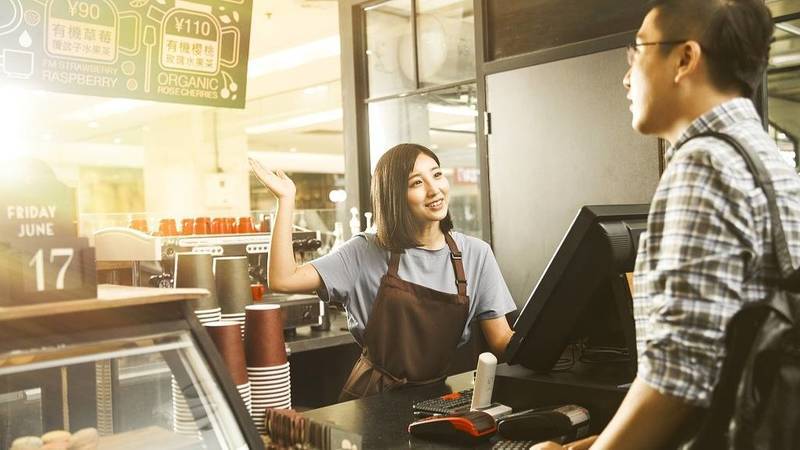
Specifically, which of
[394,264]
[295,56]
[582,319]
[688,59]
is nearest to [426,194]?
[394,264]

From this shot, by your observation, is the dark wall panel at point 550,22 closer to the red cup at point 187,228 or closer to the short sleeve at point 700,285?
the red cup at point 187,228

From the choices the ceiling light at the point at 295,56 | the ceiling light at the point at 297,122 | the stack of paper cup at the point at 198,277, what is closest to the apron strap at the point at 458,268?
the stack of paper cup at the point at 198,277

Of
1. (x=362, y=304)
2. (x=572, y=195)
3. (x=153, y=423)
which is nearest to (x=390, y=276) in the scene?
(x=362, y=304)

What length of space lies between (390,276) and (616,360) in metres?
0.89

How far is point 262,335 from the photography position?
168 centimetres

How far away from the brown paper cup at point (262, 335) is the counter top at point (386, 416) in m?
0.17

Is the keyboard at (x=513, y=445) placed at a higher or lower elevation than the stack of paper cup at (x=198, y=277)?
lower

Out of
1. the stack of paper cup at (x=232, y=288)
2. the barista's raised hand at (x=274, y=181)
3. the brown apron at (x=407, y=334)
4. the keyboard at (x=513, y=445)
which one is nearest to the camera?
the keyboard at (x=513, y=445)

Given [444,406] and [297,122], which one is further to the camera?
[297,122]

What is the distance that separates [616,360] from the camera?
1.81 meters

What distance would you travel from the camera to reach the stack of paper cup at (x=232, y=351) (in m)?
1.58

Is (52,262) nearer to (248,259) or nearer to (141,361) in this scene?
(141,361)

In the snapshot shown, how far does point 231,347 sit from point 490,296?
1171 millimetres

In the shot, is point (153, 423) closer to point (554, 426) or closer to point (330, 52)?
point (554, 426)
